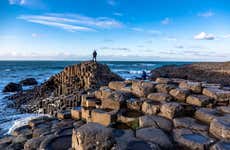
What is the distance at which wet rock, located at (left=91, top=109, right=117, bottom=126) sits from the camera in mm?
5184

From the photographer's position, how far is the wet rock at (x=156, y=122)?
14.7 feet

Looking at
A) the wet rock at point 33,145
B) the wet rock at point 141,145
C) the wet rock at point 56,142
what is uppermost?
the wet rock at point 141,145

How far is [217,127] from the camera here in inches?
155

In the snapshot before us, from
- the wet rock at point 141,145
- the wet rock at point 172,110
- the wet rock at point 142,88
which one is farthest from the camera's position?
the wet rock at point 142,88

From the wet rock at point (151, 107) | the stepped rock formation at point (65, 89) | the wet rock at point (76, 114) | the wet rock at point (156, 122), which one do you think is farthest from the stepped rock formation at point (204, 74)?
the wet rock at point (156, 122)

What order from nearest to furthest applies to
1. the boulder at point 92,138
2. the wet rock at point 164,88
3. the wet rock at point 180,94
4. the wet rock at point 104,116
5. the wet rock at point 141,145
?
1. the boulder at point 92,138
2. the wet rock at point 141,145
3. the wet rock at point 104,116
4. the wet rock at point 180,94
5. the wet rock at point 164,88

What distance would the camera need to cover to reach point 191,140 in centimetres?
378

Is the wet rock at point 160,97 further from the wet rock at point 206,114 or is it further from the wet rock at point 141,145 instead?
the wet rock at point 141,145

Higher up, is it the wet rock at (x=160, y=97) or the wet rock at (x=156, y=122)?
the wet rock at (x=160, y=97)

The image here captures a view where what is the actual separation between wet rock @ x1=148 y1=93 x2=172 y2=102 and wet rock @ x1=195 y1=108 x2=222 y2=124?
831 mm

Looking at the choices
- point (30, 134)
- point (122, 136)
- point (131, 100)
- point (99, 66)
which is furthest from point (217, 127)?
point (99, 66)

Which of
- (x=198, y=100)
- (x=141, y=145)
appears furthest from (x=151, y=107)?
(x=141, y=145)

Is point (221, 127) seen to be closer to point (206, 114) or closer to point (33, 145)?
point (206, 114)

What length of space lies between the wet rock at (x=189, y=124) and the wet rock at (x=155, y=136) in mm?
504
